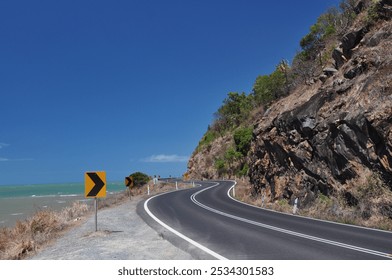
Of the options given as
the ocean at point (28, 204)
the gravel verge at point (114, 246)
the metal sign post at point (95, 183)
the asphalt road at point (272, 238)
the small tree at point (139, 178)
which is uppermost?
the small tree at point (139, 178)

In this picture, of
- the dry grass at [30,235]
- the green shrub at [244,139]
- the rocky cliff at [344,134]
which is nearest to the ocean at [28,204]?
the dry grass at [30,235]

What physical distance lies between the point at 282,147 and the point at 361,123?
804 centimetres

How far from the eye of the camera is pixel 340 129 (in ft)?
55.8

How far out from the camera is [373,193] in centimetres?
1442

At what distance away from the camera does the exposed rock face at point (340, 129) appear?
1506 centimetres

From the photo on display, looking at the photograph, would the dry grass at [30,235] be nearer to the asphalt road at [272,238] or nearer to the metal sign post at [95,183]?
the metal sign post at [95,183]

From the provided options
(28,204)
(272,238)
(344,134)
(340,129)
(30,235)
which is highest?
(340,129)

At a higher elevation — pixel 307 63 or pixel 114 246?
pixel 307 63

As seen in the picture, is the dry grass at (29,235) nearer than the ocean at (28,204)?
Yes

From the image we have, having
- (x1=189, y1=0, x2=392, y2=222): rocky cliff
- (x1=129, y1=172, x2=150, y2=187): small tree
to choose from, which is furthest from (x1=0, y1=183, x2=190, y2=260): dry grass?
(x1=129, y1=172, x2=150, y2=187): small tree

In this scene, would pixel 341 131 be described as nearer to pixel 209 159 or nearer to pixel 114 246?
pixel 114 246

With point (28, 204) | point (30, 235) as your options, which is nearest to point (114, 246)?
point (30, 235)
